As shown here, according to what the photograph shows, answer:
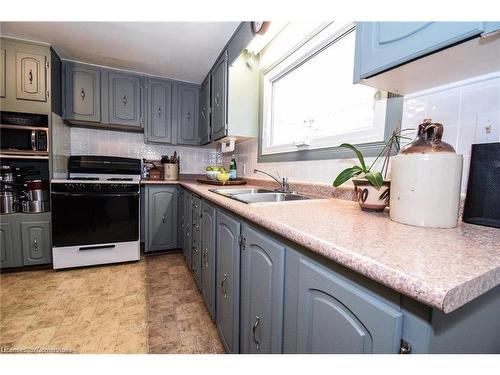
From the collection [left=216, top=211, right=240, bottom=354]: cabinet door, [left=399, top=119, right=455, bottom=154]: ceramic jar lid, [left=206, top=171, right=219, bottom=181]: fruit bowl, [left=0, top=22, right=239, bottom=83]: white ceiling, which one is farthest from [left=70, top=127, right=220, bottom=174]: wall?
[left=399, top=119, right=455, bottom=154]: ceramic jar lid

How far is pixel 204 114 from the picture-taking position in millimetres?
2908

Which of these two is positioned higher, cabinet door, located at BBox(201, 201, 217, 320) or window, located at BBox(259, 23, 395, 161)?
window, located at BBox(259, 23, 395, 161)

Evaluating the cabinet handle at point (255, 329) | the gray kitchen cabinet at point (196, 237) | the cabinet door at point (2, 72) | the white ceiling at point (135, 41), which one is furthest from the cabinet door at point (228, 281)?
the cabinet door at point (2, 72)

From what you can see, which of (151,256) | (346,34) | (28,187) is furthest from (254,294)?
(28,187)

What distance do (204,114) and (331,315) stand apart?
2.78 m

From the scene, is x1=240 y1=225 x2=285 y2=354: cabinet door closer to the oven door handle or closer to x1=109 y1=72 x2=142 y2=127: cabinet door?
the oven door handle

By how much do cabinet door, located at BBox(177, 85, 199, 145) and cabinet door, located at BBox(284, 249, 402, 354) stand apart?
2.78m

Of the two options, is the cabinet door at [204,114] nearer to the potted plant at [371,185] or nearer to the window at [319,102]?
the window at [319,102]

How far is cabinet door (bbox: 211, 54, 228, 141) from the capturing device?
86.4 inches

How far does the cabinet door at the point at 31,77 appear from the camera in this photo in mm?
2139

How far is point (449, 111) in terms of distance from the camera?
2.70 ft

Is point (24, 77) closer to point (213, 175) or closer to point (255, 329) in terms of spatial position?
point (213, 175)
